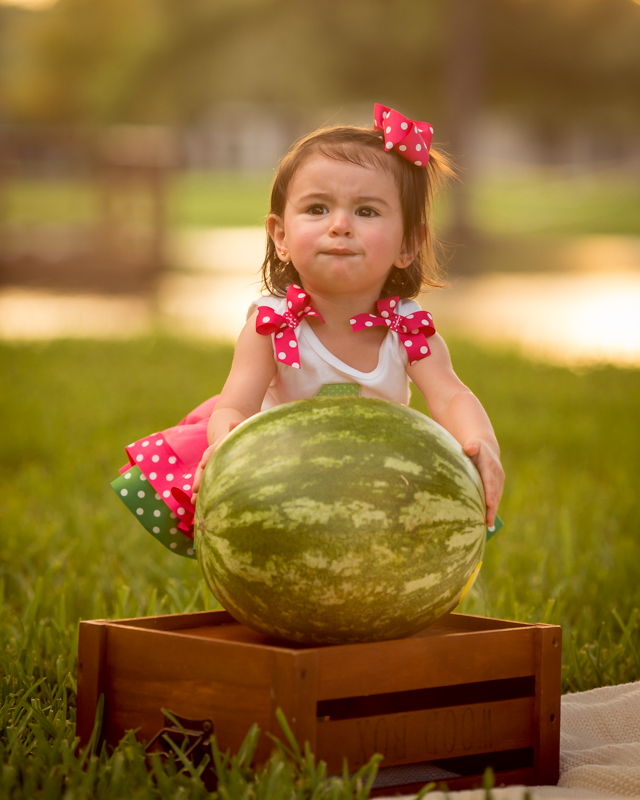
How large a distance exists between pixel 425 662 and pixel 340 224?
3.61 feet

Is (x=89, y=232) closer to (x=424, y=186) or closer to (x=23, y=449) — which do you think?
(x=23, y=449)

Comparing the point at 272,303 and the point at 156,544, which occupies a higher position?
the point at 272,303

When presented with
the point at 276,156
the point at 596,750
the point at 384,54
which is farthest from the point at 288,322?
the point at 384,54

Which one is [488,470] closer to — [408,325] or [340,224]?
[408,325]

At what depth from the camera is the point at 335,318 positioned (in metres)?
2.84

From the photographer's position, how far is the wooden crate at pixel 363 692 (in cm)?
206

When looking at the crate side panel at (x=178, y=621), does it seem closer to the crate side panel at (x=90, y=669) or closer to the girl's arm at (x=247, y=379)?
the crate side panel at (x=90, y=669)

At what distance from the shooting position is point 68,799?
1908 millimetres

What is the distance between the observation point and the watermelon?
209cm

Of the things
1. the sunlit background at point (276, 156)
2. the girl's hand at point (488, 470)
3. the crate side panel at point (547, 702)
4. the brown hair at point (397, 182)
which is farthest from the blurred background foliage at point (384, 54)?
the crate side panel at point (547, 702)

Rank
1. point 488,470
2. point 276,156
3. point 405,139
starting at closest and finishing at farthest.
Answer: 1. point 488,470
2. point 405,139
3. point 276,156

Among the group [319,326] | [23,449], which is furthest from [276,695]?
[23,449]

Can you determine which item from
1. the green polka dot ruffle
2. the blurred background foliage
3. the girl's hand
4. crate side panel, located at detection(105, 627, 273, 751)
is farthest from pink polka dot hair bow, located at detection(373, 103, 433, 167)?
the blurred background foliage

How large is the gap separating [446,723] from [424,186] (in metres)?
1.40
